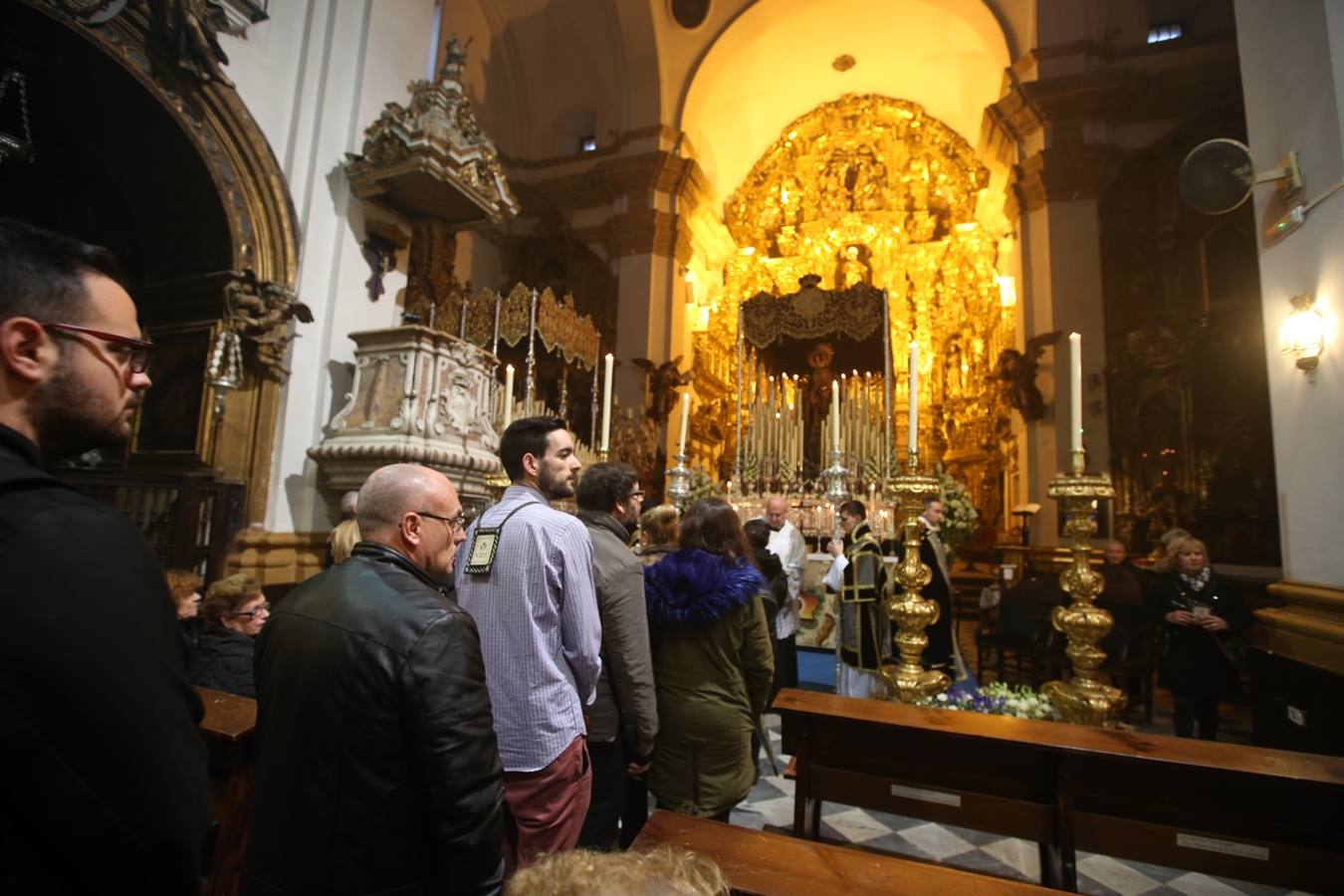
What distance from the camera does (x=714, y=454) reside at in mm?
12688

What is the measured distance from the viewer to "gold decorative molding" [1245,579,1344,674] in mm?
3273

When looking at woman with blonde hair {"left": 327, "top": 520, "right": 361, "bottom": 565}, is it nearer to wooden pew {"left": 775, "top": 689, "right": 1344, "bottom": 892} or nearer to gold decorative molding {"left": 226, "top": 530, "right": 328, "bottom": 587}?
wooden pew {"left": 775, "top": 689, "right": 1344, "bottom": 892}

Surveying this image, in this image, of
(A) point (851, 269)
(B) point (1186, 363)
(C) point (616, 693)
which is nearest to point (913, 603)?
(C) point (616, 693)

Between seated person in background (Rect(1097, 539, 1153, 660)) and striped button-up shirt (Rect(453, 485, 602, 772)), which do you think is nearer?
striped button-up shirt (Rect(453, 485, 602, 772))

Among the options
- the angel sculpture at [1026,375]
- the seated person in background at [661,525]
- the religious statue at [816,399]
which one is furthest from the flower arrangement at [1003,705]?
the religious statue at [816,399]

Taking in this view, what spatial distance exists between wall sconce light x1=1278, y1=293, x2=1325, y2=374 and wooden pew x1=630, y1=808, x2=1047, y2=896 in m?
3.75

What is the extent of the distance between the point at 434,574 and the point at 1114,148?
11.4 metres

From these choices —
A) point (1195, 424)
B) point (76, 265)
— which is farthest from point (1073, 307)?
point (76, 265)

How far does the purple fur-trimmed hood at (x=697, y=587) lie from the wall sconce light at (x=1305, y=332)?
349cm

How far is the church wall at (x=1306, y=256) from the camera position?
11.2 feet

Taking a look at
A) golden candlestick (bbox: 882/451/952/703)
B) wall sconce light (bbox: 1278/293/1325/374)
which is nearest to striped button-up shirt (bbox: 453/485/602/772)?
golden candlestick (bbox: 882/451/952/703)

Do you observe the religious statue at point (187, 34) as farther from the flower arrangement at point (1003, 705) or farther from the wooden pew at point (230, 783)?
the flower arrangement at point (1003, 705)

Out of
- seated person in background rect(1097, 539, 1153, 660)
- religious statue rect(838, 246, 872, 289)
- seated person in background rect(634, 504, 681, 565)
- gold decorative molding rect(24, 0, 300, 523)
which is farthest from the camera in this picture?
religious statue rect(838, 246, 872, 289)

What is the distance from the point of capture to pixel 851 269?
13438 mm
